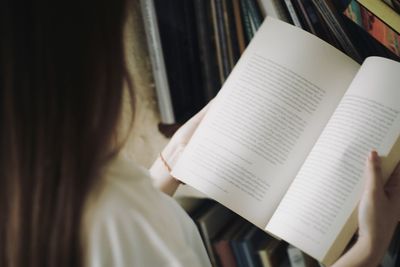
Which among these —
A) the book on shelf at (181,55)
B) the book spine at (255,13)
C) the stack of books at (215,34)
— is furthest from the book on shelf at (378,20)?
the book on shelf at (181,55)

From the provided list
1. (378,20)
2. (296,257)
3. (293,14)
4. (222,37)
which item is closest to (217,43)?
(222,37)

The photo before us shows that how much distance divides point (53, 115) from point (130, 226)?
0.43 feet

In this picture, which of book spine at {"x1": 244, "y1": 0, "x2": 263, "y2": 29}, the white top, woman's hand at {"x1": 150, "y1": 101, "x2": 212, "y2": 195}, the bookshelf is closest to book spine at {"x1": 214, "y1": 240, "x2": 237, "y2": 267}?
the bookshelf

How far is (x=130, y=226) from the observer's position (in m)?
0.46

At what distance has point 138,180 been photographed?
1.61 ft

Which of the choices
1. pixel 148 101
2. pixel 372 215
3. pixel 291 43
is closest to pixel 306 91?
pixel 291 43

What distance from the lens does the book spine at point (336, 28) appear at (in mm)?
612

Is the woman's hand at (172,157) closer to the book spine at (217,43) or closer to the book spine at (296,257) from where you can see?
the book spine at (217,43)

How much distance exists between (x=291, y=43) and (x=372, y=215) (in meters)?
0.22

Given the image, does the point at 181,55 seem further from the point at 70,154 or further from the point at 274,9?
the point at 70,154

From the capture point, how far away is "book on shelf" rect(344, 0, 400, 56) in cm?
57

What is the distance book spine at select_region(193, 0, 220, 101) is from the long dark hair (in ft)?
0.84

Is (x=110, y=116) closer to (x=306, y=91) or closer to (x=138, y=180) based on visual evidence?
(x=138, y=180)

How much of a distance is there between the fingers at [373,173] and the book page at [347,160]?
0.5 inches
